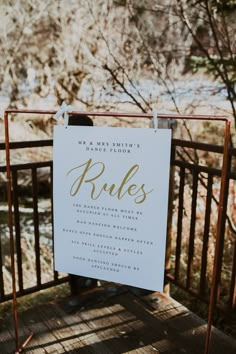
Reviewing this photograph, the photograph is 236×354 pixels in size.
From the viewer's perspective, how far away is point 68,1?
6.68 metres

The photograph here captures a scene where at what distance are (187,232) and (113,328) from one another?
6.27ft

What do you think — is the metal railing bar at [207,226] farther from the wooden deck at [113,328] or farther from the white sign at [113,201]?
the white sign at [113,201]

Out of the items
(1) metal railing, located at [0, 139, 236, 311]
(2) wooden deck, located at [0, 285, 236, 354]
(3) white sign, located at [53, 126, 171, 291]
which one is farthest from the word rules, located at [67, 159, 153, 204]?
(2) wooden deck, located at [0, 285, 236, 354]

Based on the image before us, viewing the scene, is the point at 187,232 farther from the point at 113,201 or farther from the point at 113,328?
the point at 113,201

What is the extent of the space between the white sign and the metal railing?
1.49 feet

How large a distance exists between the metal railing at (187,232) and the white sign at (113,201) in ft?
1.49

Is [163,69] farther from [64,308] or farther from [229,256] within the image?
[64,308]

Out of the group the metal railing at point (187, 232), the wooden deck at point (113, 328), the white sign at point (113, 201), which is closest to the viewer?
the white sign at point (113, 201)

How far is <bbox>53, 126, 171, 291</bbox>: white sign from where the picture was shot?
1.72 metres

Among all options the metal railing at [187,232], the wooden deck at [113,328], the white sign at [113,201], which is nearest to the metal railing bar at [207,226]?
the metal railing at [187,232]

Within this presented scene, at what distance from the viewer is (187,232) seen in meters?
3.96

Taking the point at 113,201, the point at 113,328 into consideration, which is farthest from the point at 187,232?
the point at 113,201

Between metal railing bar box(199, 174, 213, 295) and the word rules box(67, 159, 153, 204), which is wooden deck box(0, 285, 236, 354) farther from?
the word rules box(67, 159, 153, 204)

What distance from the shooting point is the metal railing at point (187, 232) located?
2.22 metres
